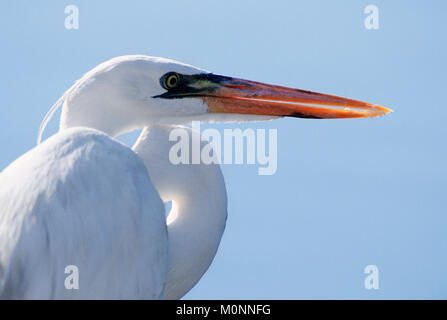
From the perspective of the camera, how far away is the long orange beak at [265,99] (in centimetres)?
639

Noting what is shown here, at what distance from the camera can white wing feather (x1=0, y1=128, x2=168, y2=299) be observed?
4828mm

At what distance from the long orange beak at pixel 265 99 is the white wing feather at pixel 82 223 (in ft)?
3.71

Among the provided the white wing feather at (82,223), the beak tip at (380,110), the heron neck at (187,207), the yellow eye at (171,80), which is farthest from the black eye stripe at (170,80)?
the beak tip at (380,110)

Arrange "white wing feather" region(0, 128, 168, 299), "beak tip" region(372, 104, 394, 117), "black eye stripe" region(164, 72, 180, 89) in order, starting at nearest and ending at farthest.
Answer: "white wing feather" region(0, 128, 168, 299)
"black eye stripe" region(164, 72, 180, 89)
"beak tip" region(372, 104, 394, 117)

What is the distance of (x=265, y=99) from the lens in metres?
6.44

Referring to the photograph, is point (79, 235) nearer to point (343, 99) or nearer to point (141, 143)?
point (141, 143)

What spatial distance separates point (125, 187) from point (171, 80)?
112cm

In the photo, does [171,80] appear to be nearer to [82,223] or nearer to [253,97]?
[253,97]

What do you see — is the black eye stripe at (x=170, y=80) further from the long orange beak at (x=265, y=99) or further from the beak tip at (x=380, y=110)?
the beak tip at (x=380, y=110)

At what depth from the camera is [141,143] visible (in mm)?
6031

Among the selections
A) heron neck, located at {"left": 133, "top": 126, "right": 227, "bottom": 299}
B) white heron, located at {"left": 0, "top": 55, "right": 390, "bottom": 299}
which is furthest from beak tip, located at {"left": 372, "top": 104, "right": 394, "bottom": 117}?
heron neck, located at {"left": 133, "top": 126, "right": 227, "bottom": 299}

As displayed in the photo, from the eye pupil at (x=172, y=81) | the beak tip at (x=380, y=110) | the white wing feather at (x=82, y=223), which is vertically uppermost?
the eye pupil at (x=172, y=81)

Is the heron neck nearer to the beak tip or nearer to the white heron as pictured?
the white heron

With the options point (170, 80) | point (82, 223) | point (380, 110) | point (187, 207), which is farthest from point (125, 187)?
point (380, 110)
